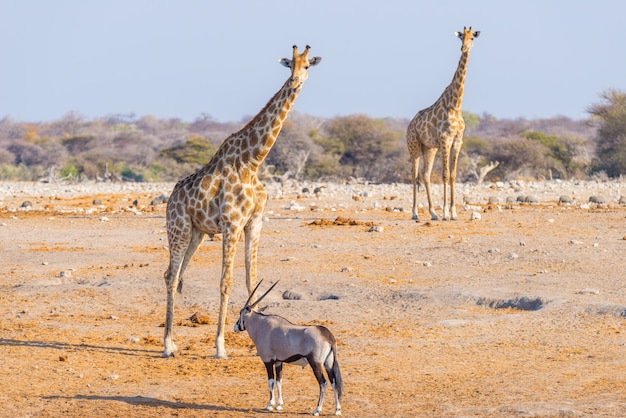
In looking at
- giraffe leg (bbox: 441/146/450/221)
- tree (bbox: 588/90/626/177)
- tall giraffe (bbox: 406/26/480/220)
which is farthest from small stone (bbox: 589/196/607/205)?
tree (bbox: 588/90/626/177)

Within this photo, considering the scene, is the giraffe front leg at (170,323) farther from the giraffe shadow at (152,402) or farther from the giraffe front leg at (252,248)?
the giraffe shadow at (152,402)

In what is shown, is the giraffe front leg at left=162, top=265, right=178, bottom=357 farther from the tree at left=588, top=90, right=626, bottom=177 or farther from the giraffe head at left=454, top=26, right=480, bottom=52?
the tree at left=588, top=90, right=626, bottom=177

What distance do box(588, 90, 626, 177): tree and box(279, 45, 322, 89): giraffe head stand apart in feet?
87.6

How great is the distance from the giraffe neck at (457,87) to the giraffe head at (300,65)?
9629mm

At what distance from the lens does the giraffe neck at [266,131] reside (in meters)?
10.7

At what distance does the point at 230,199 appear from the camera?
10398 mm

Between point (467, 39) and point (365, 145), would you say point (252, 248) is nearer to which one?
point (467, 39)

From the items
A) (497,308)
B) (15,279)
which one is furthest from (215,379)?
(15,279)

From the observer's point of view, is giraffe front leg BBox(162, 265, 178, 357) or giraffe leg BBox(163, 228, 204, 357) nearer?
giraffe front leg BBox(162, 265, 178, 357)

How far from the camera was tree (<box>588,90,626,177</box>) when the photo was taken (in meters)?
36.5

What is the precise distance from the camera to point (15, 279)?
14.7m

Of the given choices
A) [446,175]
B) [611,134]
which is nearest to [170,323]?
[446,175]

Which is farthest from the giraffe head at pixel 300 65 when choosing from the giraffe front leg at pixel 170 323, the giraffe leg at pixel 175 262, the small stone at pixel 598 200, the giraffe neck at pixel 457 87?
the small stone at pixel 598 200

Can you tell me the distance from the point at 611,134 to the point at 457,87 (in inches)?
818
